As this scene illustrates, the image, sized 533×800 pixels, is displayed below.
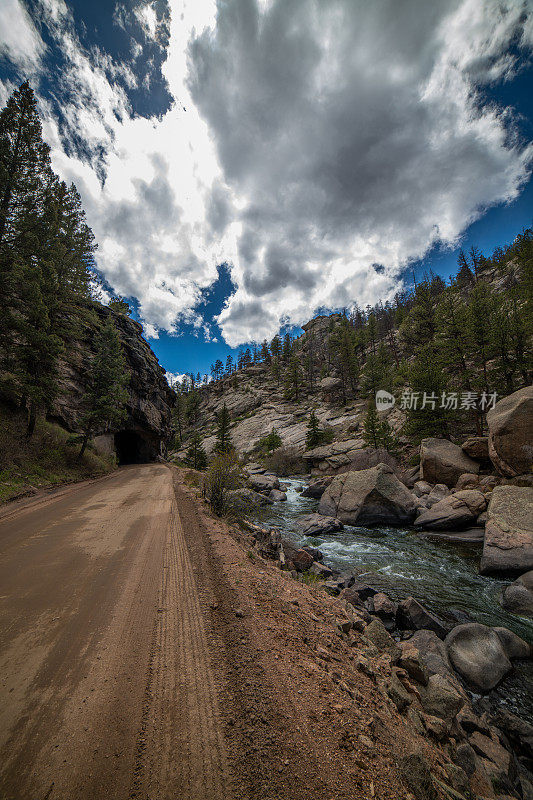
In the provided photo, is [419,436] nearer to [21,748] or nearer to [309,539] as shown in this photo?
[309,539]

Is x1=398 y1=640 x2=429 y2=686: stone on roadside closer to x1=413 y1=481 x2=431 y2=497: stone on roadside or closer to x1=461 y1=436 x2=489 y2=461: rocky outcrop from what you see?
x1=413 y1=481 x2=431 y2=497: stone on roadside

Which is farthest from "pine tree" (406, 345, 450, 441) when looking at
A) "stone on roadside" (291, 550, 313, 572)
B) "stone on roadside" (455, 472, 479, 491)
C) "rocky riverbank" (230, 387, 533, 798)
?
"stone on roadside" (291, 550, 313, 572)

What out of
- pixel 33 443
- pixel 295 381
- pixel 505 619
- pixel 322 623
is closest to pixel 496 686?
pixel 505 619

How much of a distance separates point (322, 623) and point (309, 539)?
9.15 metres

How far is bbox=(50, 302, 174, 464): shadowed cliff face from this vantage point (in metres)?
22.7

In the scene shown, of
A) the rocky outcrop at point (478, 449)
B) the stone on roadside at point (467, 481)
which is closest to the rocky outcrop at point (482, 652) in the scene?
the stone on roadside at point (467, 481)

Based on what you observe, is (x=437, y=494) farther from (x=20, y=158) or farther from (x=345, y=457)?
(x=20, y=158)

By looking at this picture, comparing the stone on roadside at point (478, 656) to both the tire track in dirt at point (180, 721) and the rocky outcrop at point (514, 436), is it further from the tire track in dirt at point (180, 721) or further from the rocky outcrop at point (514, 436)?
the rocky outcrop at point (514, 436)

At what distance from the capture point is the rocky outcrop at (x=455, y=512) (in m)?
12.7

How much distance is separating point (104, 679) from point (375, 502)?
1495 centimetres

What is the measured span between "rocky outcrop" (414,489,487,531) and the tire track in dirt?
43.9 feet

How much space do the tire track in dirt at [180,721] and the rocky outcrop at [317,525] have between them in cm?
1099

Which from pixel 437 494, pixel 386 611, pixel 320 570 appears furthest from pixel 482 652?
pixel 437 494

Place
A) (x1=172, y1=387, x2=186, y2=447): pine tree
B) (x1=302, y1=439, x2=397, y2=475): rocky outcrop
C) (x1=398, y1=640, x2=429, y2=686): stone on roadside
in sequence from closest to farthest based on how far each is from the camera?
(x1=398, y1=640, x2=429, y2=686): stone on roadside, (x1=302, y1=439, x2=397, y2=475): rocky outcrop, (x1=172, y1=387, x2=186, y2=447): pine tree
